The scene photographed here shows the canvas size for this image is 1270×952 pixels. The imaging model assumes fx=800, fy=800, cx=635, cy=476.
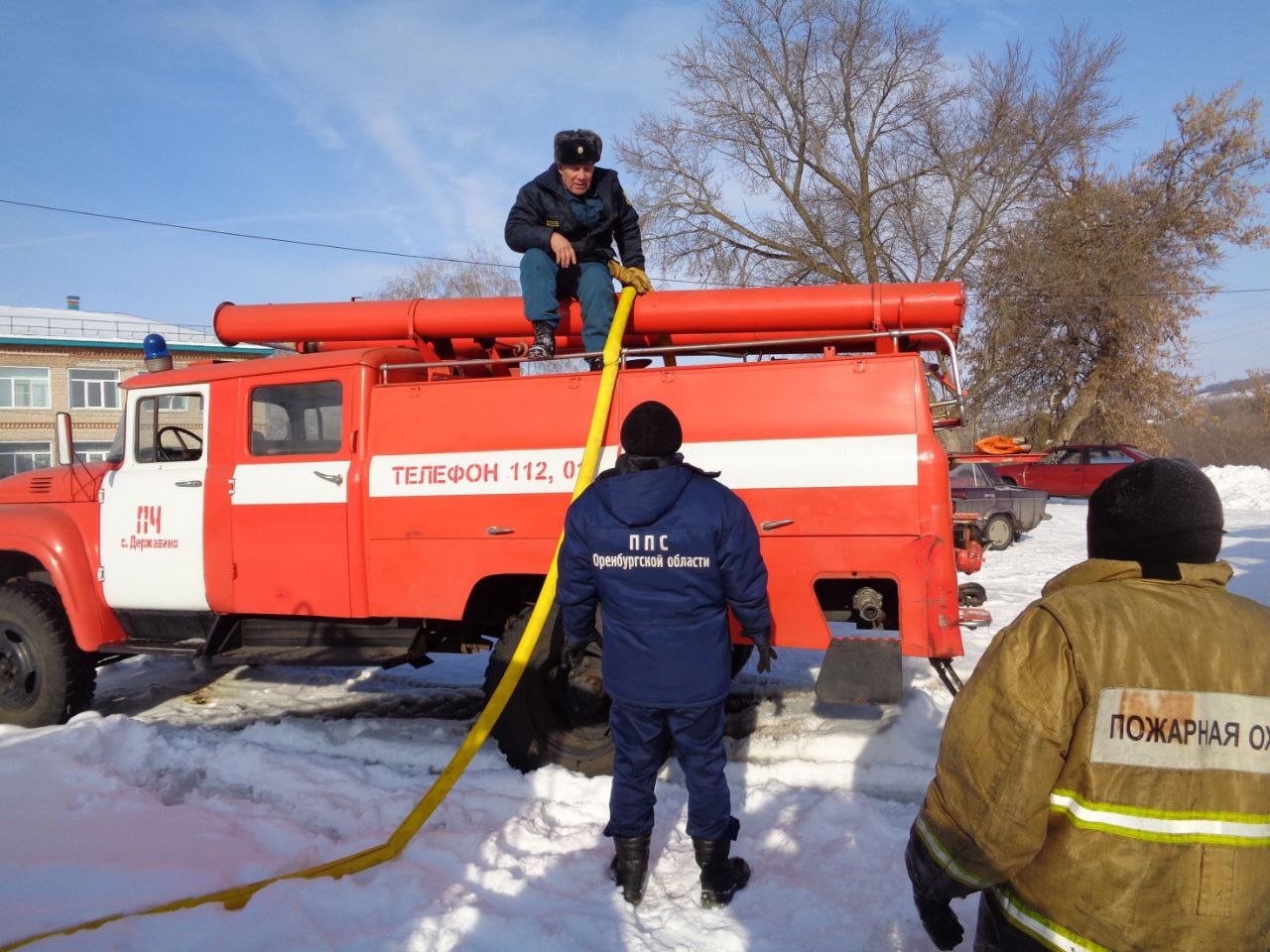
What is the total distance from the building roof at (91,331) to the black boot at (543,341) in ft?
121

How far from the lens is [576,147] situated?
15.4ft

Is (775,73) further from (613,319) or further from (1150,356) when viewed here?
(613,319)

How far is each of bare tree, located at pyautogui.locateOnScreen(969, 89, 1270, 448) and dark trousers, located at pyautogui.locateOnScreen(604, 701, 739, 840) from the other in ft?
69.3

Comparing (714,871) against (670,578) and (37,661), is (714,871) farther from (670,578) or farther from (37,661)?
(37,661)

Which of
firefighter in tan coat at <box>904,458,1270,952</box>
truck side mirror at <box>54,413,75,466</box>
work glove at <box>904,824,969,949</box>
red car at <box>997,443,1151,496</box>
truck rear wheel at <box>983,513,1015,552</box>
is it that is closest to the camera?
firefighter in tan coat at <box>904,458,1270,952</box>

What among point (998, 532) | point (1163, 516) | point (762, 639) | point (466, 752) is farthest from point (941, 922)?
point (998, 532)

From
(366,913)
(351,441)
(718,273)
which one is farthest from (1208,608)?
(718,273)

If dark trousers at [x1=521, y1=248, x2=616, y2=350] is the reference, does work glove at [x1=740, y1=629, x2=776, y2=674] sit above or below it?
below

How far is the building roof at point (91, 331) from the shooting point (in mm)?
39906

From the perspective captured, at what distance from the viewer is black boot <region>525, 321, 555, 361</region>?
15.0 ft

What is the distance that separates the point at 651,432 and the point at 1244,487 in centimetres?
2219

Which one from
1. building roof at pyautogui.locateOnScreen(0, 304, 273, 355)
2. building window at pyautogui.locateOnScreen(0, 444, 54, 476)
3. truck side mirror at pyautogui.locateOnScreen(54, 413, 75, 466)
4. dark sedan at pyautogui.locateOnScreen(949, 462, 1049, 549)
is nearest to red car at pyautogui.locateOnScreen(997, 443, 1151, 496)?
dark sedan at pyautogui.locateOnScreen(949, 462, 1049, 549)

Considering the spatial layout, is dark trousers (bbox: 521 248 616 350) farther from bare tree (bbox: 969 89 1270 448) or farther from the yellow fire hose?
bare tree (bbox: 969 89 1270 448)

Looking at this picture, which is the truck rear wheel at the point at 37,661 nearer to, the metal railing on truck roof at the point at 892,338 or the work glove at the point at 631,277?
the metal railing on truck roof at the point at 892,338
